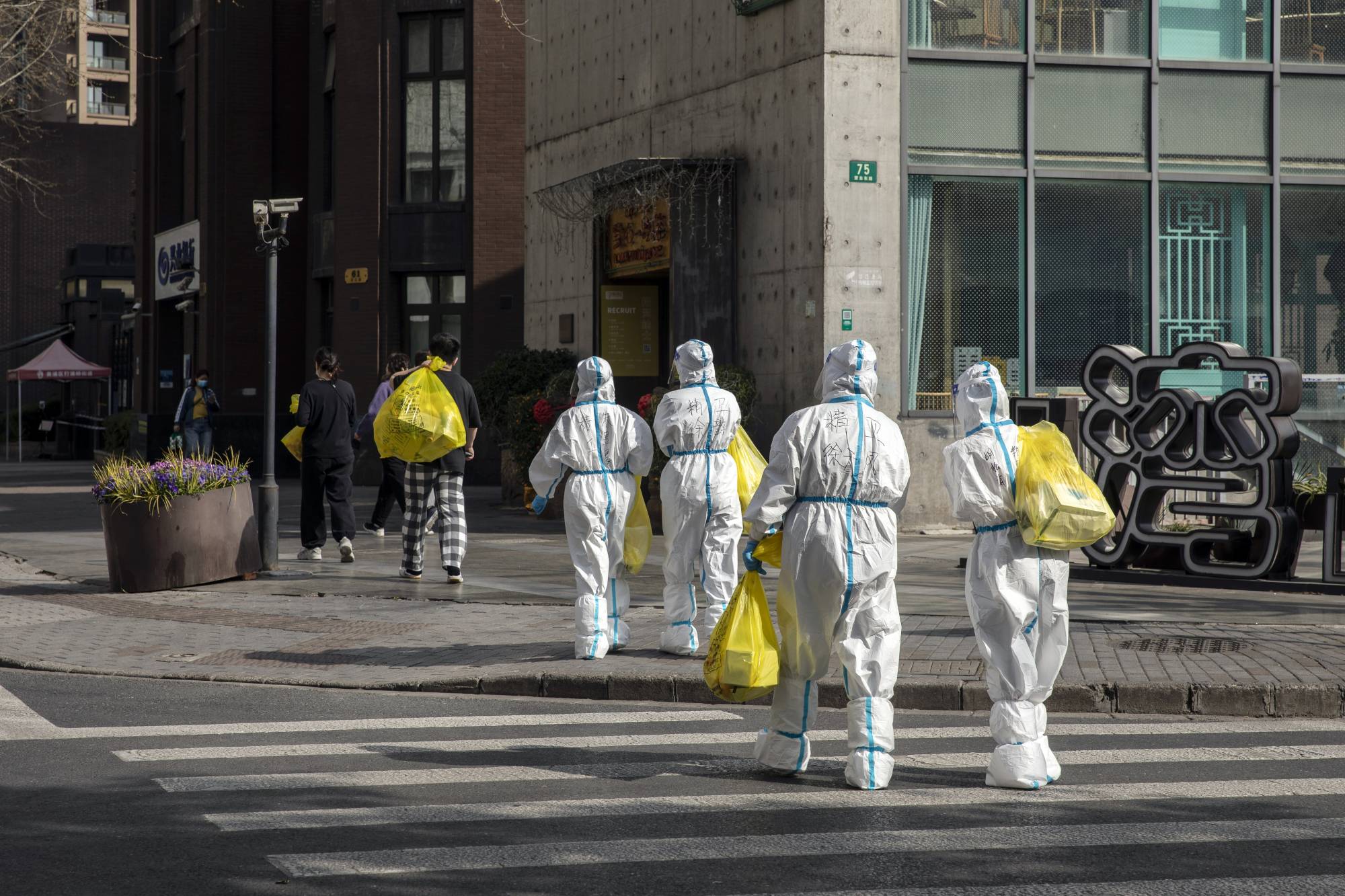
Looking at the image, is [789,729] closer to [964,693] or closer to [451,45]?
[964,693]

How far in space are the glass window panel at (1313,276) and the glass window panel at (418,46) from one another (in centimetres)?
1478

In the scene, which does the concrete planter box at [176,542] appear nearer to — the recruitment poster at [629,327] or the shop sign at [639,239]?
the shop sign at [639,239]

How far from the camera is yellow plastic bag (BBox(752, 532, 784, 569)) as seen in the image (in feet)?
22.5

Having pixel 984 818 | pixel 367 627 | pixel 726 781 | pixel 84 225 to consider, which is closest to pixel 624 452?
pixel 367 627

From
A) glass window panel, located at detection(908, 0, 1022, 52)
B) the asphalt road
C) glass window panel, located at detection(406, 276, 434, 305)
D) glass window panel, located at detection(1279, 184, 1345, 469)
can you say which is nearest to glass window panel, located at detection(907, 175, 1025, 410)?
glass window panel, located at detection(908, 0, 1022, 52)

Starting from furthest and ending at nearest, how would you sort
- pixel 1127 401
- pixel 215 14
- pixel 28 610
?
pixel 215 14, pixel 1127 401, pixel 28 610

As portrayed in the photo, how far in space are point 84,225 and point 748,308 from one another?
48885 millimetres

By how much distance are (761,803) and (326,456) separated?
29.3 ft

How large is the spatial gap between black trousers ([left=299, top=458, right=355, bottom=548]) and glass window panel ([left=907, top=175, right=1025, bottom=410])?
234 inches

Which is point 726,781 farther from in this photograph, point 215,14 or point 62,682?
point 215,14

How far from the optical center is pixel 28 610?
12125mm

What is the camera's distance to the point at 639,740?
298 inches

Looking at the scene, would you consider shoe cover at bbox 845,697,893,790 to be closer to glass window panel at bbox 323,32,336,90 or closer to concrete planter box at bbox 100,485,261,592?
concrete planter box at bbox 100,485,261,592

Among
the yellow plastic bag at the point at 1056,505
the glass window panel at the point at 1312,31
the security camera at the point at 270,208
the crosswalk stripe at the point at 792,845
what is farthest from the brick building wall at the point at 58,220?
the crosswalk stripe at the point at 792,845
